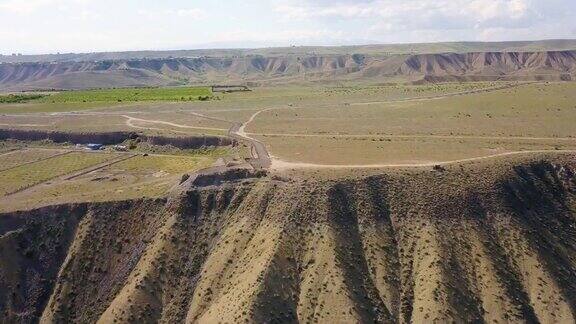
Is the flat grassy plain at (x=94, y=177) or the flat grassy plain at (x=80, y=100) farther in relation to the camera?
the flat grassy plain at (x=80, y=100)

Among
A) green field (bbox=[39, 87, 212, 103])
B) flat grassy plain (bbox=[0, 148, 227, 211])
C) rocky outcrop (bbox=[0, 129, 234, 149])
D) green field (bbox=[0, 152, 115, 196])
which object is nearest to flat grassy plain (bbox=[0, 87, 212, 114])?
green field (bbox=[39, 87, 212, 103])

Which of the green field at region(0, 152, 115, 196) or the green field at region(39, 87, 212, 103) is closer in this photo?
the green field at region(0, 152, 115, 196)

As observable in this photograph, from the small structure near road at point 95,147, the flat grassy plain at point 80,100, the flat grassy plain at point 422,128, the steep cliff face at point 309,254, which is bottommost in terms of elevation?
the steep cliff face at point 309,254

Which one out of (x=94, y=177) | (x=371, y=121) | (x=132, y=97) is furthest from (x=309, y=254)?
(x=132, y=97)

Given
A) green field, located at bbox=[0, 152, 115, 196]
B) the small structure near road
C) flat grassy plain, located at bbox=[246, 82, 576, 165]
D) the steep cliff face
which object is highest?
flat grassy plain, located at bbox=[246, 82, 576, 165]

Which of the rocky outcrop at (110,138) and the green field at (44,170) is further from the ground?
the rocky outcrop at (110,138)

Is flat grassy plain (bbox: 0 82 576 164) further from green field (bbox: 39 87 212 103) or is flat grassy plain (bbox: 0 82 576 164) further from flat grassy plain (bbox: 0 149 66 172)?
green field (bbox: 39 87 212 103)

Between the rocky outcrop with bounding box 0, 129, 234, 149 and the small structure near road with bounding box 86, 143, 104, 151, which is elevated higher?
the rocky outcrop with bounding box 0, 129, 234, 149

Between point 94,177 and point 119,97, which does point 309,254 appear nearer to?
point 94,177

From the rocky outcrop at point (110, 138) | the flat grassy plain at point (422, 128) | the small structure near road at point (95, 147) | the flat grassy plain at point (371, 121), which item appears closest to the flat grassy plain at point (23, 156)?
the small structure near road at point (95, 147)

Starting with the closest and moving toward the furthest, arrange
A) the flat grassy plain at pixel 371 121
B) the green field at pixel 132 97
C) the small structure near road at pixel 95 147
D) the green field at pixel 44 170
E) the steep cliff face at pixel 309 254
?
the steep cliff face at pixel 309 254 < the green field at pixel 44 170 < the flat grassy plain at pixel 371 121 < the small structure near road at pixel 95 147 < the green field at pixel 132 97

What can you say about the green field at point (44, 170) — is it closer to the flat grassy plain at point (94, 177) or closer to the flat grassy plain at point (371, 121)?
the flat grassy plain at point (94, 177)
